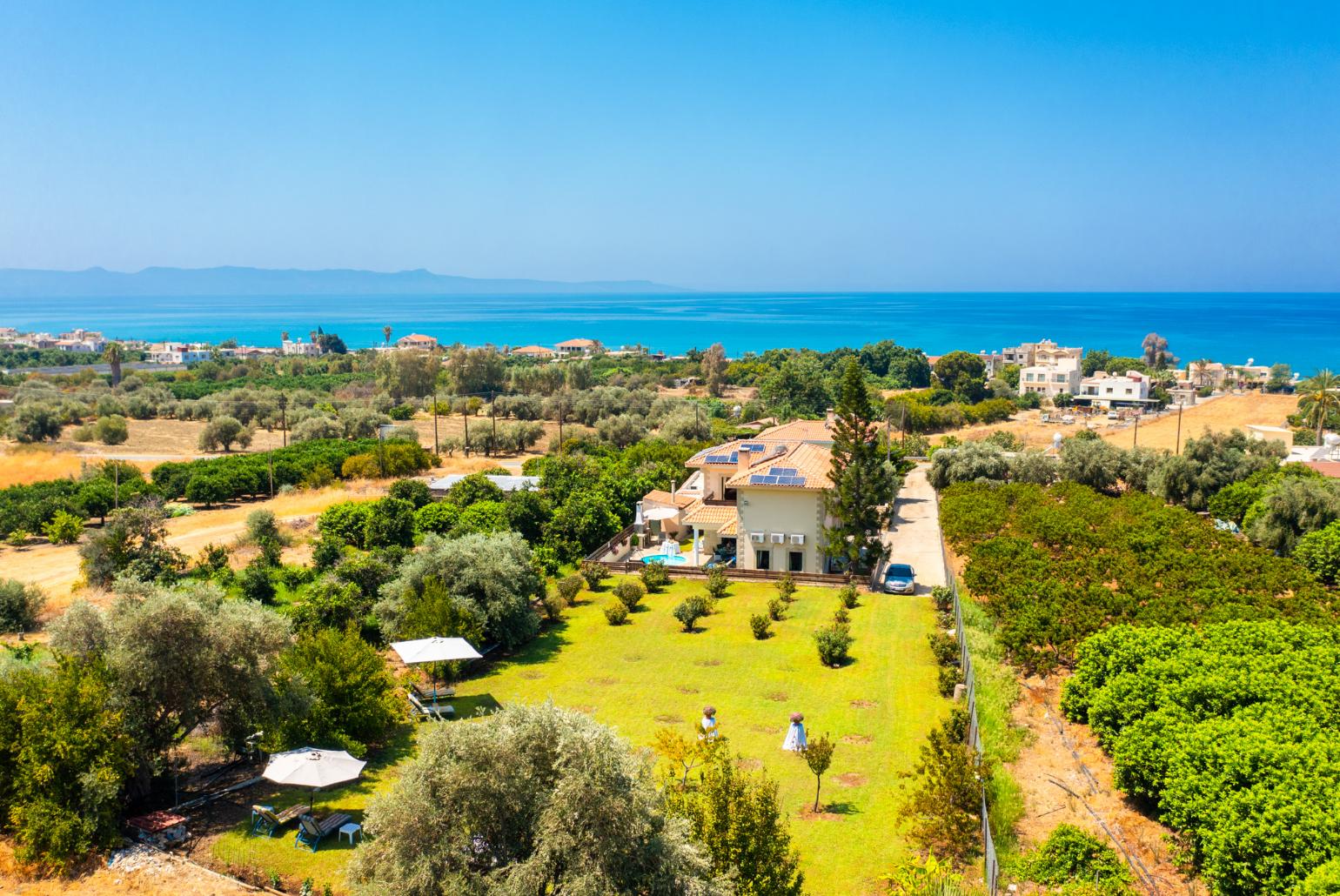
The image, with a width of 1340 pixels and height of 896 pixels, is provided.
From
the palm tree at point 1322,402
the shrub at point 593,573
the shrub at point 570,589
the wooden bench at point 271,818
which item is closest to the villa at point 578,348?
the palm tree at point 1322,402

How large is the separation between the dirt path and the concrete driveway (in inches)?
426

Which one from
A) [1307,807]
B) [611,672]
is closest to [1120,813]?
[1307,807]

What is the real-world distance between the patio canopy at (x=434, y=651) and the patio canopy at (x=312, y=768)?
13.9 feet

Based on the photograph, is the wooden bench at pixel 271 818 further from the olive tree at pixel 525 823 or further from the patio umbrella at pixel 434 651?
the olive tree at pixel 525 823

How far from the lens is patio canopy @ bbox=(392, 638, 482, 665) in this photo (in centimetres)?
1945

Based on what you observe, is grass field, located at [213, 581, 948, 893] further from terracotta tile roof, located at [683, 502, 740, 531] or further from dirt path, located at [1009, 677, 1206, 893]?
terracotta tile roof, located at [683, 502, 740, 531]

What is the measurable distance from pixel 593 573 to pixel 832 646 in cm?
1041

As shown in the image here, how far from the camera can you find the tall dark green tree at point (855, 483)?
29.6 meters

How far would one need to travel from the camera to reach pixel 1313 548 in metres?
29.1

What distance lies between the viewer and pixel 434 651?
64.8 feet

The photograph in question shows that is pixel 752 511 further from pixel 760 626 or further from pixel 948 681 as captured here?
pixel 948 681

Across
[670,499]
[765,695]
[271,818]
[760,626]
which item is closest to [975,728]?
[765,695]

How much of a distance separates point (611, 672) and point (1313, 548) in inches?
933

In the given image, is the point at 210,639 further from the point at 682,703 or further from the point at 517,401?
the point at 517,401
